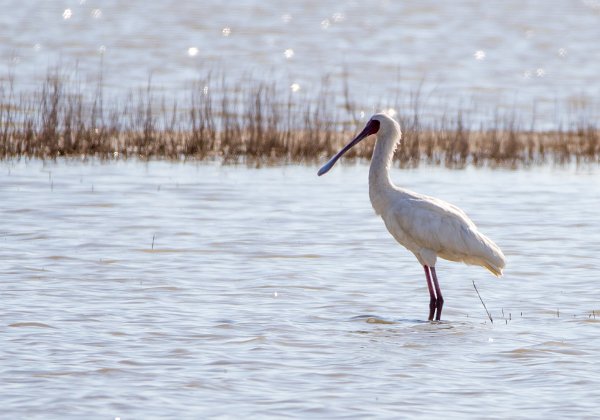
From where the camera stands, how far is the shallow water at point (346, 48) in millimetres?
29266

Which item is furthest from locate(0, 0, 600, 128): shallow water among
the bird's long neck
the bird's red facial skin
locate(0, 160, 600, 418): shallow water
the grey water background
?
the bird's long neck

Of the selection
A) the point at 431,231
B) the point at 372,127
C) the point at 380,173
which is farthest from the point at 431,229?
the point at 372,127

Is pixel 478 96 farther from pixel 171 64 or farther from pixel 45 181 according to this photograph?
pixel 45 181

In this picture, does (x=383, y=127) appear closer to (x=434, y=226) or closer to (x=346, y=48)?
(x=434, y=226)

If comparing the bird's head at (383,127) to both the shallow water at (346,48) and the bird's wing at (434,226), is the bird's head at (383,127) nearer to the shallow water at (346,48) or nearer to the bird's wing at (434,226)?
the bird's wing at (434,226)

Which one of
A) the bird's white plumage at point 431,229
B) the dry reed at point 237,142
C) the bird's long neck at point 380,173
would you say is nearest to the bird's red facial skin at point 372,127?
the bird's long neck at point 380,173

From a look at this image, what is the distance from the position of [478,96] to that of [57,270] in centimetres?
1935

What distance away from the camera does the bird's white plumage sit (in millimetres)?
10344

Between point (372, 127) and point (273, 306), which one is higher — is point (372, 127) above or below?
above

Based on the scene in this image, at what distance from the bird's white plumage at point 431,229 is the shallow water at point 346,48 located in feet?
42.1

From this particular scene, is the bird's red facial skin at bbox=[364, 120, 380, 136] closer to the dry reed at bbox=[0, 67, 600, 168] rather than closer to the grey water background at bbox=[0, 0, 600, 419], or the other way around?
the grey water background at bbox=[0, 0, 600, 419]

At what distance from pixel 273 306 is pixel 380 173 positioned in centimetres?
141

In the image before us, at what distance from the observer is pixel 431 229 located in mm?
10328

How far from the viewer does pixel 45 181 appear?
1644 centimetres
